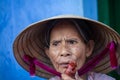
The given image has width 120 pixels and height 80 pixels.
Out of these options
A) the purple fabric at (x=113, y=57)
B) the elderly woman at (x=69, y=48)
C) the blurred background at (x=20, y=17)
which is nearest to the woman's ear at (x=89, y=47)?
the elderly woman at (x=69, y=48)

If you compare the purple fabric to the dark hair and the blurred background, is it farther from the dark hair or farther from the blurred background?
the blurred background

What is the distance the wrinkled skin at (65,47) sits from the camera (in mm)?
2248

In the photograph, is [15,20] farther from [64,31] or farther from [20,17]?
[64,31]

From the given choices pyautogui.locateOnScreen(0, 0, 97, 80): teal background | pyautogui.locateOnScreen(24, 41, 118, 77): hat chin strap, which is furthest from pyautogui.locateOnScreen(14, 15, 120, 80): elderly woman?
pyautogui.locateOnScreen(0, 0, 97, 80): teal background

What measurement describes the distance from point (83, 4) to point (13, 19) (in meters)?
0.50

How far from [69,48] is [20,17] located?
841mm

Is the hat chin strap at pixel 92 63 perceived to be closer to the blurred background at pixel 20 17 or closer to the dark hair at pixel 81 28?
the dark hair at pixel 81 28

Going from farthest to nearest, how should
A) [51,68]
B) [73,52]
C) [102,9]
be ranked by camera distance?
[102,9]
[51,68]
[73,52]

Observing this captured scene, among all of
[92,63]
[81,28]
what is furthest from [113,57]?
[81,28]

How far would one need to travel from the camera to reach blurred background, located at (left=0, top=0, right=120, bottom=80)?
2963 mm

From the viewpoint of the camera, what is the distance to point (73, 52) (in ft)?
7.45

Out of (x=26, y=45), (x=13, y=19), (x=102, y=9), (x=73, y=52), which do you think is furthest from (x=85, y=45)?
(x=13, y=19)

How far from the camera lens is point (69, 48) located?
2271 millimetres

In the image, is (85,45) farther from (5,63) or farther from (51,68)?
(5,63)
